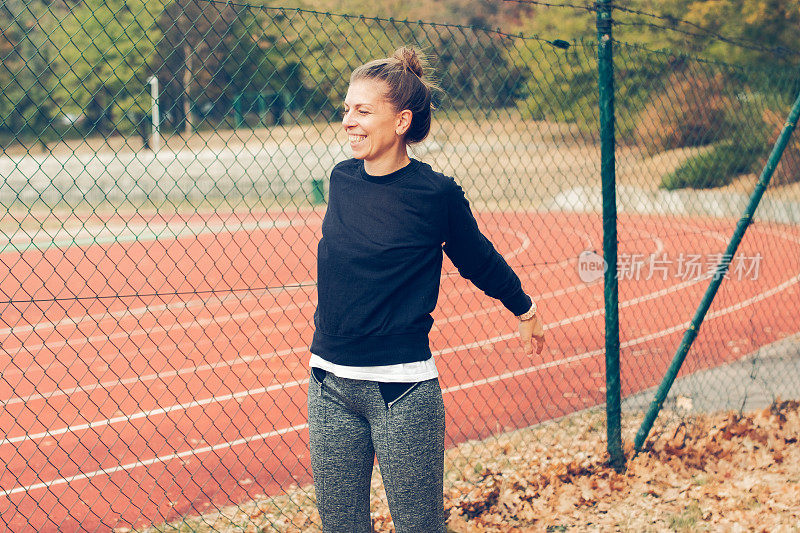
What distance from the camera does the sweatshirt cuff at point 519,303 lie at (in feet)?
7.66

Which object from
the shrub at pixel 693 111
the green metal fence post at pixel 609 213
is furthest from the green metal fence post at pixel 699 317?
the shrub at pixel 693 111

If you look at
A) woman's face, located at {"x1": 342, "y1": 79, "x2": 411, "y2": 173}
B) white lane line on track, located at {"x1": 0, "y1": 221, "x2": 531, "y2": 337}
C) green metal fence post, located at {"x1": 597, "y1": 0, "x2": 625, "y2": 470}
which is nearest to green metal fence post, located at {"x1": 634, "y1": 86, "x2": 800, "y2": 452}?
green metal fence post, located at {"x1": 597, "y1": 0, "x2": 625, "y2": 470}

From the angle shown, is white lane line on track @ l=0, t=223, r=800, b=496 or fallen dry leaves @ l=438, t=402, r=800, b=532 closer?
fallen dry leaves @ l=438, t=402, r=800, b=532

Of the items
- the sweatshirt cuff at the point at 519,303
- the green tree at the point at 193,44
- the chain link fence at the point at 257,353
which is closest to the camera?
the sweatshirt cuff at the point at 519,303

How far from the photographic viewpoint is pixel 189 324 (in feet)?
32.1

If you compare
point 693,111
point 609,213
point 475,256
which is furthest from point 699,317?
point 693,111

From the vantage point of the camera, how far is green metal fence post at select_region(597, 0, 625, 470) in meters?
3.84

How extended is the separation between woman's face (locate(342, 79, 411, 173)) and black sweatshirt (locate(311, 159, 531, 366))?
0.09m

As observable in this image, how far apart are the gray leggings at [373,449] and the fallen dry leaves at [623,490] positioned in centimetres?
166

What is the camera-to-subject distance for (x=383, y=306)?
80.6 inches

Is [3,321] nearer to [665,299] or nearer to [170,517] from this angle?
[170,517]

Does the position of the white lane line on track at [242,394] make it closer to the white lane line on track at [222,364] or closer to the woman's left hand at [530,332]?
the white lane line on track at [222,364]

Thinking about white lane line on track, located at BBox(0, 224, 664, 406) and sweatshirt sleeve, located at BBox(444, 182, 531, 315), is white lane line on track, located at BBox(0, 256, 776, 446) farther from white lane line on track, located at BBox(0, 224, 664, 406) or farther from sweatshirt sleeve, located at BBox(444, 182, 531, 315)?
sweatshirt sleeve, located at BBox(444, 182, 531, 315)

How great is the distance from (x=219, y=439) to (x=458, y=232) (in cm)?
407
